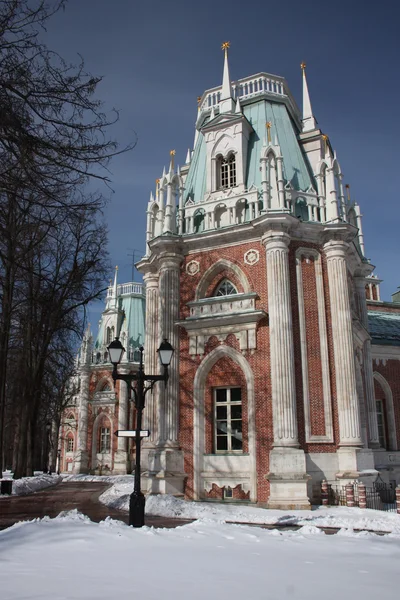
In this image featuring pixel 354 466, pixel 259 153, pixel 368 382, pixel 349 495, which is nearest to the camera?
pixel 349 495

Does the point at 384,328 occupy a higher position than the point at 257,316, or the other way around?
the point at 384,328

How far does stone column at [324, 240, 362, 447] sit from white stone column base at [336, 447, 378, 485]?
0.26 metres

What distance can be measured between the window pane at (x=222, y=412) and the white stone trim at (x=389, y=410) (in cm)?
1009

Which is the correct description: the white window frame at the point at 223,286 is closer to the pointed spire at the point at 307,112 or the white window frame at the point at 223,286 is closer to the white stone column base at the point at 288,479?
the white stone column base at the point at 288,479

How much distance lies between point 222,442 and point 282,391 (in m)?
3.05

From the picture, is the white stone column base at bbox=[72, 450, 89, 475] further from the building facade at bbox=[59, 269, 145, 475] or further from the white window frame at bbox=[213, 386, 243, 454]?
the white window frame at bbox=[213, 386, 243, 454]

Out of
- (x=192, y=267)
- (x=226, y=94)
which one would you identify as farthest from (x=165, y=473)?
(x=226, y=94)

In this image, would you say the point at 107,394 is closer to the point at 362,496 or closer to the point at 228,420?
the point at 228,420

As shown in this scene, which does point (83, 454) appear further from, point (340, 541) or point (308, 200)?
point (340, 541)

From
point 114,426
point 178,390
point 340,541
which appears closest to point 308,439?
point 178,390

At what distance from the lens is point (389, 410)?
25641 mm

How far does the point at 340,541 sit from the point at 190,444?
998 cm

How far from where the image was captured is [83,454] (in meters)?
44.8

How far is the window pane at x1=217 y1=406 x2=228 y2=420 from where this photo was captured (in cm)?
1859
